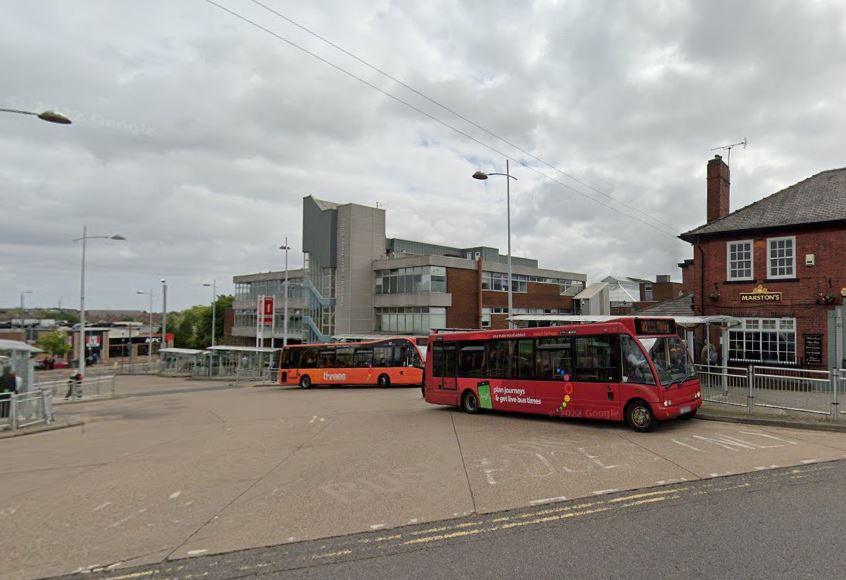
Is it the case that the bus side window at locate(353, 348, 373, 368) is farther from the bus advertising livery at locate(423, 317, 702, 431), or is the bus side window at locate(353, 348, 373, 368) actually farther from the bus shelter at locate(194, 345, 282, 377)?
the bus shelter at locate(194, 345, 282, 377)

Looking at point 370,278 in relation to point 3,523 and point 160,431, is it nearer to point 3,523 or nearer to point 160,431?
point 160,431

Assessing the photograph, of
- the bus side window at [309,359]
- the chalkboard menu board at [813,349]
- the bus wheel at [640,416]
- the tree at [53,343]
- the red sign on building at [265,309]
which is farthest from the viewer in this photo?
the tree at [53,343]

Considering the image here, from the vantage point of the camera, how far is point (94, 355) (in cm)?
8588

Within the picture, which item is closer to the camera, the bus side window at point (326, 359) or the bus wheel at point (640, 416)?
the bus wheel at point (640, 416)

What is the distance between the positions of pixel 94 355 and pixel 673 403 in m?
96.7

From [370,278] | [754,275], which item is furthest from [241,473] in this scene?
[370,278]

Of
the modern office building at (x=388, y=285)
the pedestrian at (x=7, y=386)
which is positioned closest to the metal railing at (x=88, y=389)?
the pedestrian at (x=7, y=386)

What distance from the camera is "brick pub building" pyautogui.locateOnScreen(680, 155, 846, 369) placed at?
18.4 m

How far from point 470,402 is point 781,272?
13.7 m

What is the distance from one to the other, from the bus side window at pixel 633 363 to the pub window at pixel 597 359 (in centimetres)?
17

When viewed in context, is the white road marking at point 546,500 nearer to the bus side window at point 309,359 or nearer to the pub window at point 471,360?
the pub window at point 471,360

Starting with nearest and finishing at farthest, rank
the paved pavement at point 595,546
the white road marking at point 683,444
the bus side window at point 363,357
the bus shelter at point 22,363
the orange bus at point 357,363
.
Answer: the paved pavement at point 595,546
the white road marking at point 683,444
the bus shelter at point 22,363
the orange bus at point 357,363
the bus side window at point 363,357

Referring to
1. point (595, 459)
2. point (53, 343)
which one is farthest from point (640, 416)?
point (53, 343)

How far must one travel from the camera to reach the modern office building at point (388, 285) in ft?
146
